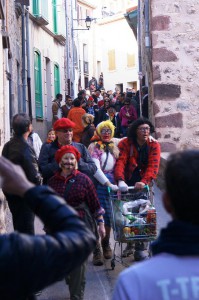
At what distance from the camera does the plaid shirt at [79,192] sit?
5797mm

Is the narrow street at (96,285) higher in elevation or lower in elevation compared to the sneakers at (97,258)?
lower

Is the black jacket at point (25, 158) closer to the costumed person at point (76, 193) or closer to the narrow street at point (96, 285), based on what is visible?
the costumed person at point (76, 193)

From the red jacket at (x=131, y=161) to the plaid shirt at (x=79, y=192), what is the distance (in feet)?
5.04

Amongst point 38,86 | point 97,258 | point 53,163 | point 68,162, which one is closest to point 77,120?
point 38,86

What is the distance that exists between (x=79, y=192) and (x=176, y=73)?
705 cm

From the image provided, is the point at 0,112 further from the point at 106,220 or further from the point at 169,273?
A: the point at 169,273

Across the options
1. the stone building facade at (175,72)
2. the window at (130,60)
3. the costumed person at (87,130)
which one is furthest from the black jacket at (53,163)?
the window at (130,60)

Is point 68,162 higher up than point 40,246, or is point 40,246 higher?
point 68,162

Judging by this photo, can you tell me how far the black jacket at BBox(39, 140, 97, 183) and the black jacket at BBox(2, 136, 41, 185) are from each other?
0.16 metres

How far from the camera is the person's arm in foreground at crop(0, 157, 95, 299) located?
1864mm

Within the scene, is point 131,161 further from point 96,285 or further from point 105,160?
point 96,285

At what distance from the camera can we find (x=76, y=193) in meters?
5.79

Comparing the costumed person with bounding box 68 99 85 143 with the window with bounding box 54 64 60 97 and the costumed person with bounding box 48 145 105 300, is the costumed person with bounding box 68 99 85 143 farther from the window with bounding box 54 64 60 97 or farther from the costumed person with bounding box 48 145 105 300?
the window with bounding box 54 64 60 97

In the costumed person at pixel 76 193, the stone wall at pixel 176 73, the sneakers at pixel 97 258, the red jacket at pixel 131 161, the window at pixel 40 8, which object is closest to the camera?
the costumed person at pixel 76 193
